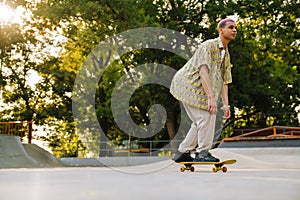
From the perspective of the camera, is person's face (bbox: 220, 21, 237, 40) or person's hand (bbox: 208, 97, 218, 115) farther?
person's face (bbox: 220, 21, 237, 40)

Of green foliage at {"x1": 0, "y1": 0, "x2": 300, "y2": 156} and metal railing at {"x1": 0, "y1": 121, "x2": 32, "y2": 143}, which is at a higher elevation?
green foliage at {"x1": 0, "y1": 0, "x2": 300, "y2": 156}

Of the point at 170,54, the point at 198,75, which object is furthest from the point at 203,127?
the point at 170,54

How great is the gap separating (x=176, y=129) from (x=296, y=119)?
5.46m

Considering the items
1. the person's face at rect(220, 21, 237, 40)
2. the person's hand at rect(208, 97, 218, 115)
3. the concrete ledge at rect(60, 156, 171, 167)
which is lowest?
the concrete ledge at rect(60, 156, 171, 167)

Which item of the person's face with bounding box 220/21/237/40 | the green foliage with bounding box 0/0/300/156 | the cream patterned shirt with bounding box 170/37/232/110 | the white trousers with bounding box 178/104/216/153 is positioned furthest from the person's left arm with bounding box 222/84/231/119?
the green foliage with bounding box 0/0/300/156

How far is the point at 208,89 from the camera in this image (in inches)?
182

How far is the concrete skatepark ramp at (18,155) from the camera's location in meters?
11.6

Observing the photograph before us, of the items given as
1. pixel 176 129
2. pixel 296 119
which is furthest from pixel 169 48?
pixel 296 119

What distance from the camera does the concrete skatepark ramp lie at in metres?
11.6

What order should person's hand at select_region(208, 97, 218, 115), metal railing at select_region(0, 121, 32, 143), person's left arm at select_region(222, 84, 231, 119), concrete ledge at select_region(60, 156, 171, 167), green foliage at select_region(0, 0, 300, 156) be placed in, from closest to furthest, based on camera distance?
person's hand at select_region(208, 97, 218, 115) < person's left arm at select_region(222, 84, 231, 119) < metal railing at select_region(0, 121, 32, 143) < concrete ledge at select_region(60, 156, 171, 167) < green foliage at select_region(0, 0, 300, 156)

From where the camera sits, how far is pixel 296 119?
21.2 meters

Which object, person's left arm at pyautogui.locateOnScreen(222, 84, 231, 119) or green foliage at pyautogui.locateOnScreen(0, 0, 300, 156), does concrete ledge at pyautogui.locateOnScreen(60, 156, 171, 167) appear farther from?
person's left arm at pyautogui.locateOnScreen(222, 84, 231, 119)

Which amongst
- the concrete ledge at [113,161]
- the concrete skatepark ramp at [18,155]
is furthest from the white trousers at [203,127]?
the concrete ledge at [113,161]

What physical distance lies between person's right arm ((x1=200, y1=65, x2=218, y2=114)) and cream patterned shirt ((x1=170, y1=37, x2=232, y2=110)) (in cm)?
7
